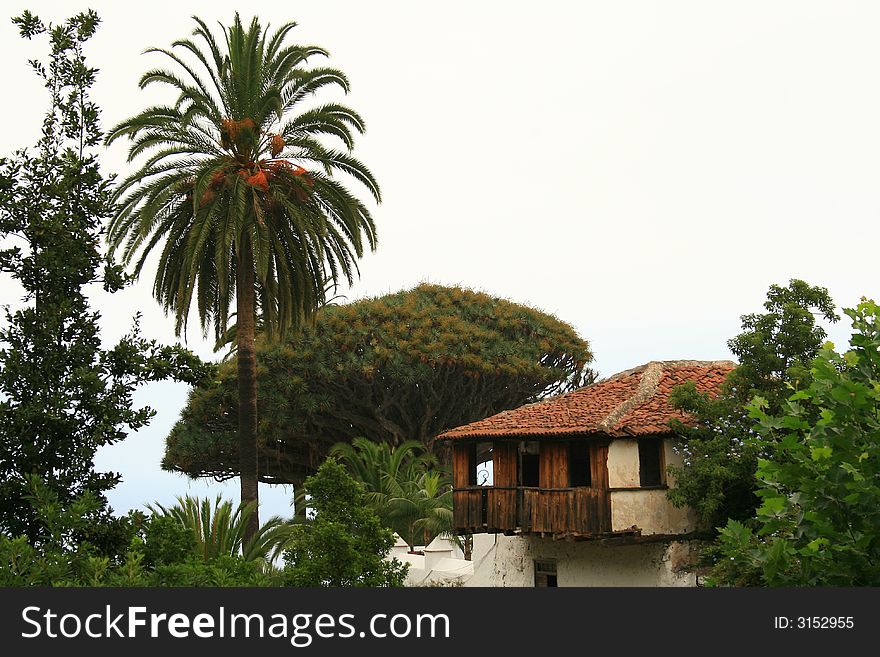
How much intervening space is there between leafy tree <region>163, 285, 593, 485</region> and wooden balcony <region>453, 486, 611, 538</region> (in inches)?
557

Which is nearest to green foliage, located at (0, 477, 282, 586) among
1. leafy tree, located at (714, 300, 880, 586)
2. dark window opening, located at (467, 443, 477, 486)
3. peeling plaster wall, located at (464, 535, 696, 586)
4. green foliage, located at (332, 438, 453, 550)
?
leafy tree, located at (714, 300, 880, 586)

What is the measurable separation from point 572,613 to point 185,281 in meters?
22.9

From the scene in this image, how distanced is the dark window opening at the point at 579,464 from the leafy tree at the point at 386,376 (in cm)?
1579

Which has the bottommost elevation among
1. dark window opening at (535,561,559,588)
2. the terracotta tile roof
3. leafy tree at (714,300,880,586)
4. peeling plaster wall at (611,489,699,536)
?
dark window opening at (535,561,559,588)

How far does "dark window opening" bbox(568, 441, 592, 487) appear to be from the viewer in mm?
29458

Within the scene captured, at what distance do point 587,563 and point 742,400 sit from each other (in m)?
6.84

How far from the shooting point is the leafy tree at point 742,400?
85.4 ft

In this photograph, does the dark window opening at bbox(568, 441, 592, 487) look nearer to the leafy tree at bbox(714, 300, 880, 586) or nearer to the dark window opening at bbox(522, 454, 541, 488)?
the dark window opening at bbox(522, 454, 541, 488)

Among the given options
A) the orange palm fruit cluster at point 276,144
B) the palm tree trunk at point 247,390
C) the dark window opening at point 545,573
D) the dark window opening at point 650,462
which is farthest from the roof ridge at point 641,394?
the orange palm fruit cluster at point 276,144

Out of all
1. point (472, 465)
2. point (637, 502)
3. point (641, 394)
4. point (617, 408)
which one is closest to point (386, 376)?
point (472, 465)

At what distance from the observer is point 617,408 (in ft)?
96.8

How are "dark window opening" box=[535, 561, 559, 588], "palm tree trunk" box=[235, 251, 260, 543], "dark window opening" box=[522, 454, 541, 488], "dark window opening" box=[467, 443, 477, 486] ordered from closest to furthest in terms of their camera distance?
"palm tree trunk" box=[235, 251, 260, 543] < "dark window opening" box=[535, 561, 559, 588] < "dark window opening" box=[522, 454, 541, 488] < "dark window opening" box=[467, 443, 477, 486]

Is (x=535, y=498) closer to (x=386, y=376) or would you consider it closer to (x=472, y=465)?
(x=472, y=465)

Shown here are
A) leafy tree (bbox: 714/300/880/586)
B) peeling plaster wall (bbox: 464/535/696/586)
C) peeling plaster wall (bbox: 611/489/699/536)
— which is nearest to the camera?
leafy tree (bbox: 714/300/880/586)
